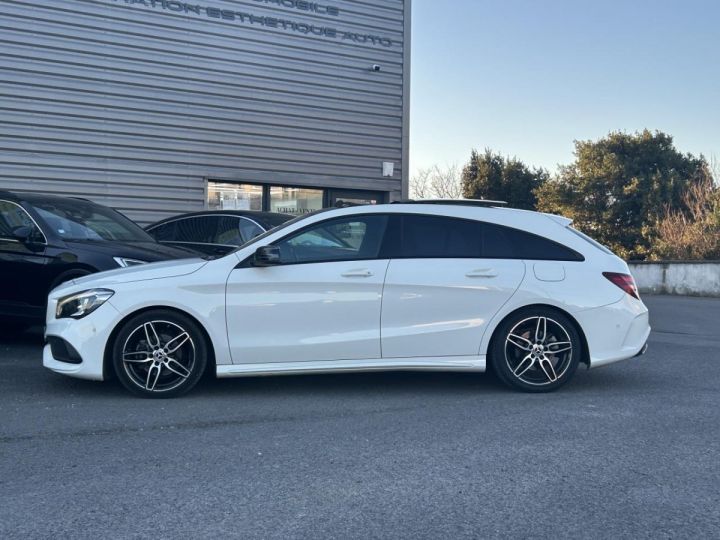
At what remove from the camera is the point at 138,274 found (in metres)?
5.62

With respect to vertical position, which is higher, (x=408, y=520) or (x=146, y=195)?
(x=146, y=195)

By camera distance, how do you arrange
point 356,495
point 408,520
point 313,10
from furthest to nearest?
point 313,10
point 356,495
point 408,520

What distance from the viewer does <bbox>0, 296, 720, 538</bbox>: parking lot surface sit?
333 cm

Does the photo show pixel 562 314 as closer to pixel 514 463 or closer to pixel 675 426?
pixel 675 426

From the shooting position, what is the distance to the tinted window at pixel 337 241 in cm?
580

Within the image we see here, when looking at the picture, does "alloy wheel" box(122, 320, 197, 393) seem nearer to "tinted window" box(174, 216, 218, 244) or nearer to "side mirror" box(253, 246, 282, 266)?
"side mirror" box(253, 246, 282, 266)

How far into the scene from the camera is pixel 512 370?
5.82 m

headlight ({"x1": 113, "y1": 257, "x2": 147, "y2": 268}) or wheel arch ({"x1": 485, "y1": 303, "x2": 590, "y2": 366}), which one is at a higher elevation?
headlight ({"x1": 113, "y1": 257, "x2": 147, "y2": 268})

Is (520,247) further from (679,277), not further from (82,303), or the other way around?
(679,277)

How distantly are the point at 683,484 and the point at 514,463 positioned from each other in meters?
0.86

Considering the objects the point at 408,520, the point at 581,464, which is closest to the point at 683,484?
the point at 581,464

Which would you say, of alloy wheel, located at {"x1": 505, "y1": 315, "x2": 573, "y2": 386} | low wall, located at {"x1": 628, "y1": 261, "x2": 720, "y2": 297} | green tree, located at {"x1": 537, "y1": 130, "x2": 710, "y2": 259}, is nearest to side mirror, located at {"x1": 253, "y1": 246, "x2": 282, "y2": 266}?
alloy wheel, located at {"x1": 505, "y1": 315, "x2": 573, "y2": 386}

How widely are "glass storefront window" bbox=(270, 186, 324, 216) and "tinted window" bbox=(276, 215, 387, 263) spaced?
9.34 metres

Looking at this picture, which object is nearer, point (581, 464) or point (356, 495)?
point (356, 495)
